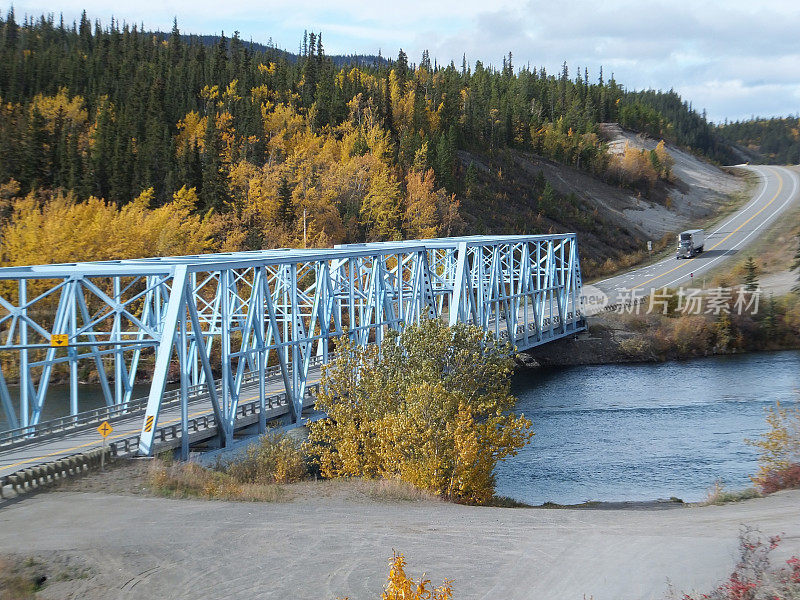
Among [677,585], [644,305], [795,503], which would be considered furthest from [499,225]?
[677,585]

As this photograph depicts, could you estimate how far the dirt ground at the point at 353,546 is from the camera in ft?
51.8

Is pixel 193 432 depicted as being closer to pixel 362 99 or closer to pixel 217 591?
pixel 217 591

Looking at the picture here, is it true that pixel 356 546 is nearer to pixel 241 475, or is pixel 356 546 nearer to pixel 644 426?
pixel 241 475

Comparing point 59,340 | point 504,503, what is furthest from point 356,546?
point 59,340

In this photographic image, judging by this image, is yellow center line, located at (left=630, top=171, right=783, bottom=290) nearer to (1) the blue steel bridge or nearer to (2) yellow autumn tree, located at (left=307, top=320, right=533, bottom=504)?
(1) the blue steel bridge

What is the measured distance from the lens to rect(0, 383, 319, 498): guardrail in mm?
22156

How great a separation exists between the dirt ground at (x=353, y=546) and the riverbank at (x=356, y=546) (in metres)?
0.04

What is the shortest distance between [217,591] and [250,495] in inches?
283

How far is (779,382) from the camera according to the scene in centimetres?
5194

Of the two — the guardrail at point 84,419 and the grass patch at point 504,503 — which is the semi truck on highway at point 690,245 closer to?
the guardrail at point 84,419

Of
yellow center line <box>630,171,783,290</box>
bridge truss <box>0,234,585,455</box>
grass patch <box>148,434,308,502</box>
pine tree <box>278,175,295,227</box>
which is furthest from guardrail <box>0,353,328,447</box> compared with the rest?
yellow center line <box>630,171,783,290</box>

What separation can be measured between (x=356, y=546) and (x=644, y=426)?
28.4m

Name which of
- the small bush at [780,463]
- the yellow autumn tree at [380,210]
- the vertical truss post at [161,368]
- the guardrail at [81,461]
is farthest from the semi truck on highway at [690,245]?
the vertical truss post at [161,368]

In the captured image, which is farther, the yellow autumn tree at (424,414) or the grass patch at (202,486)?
the yellow autumn tree at (424,414)
